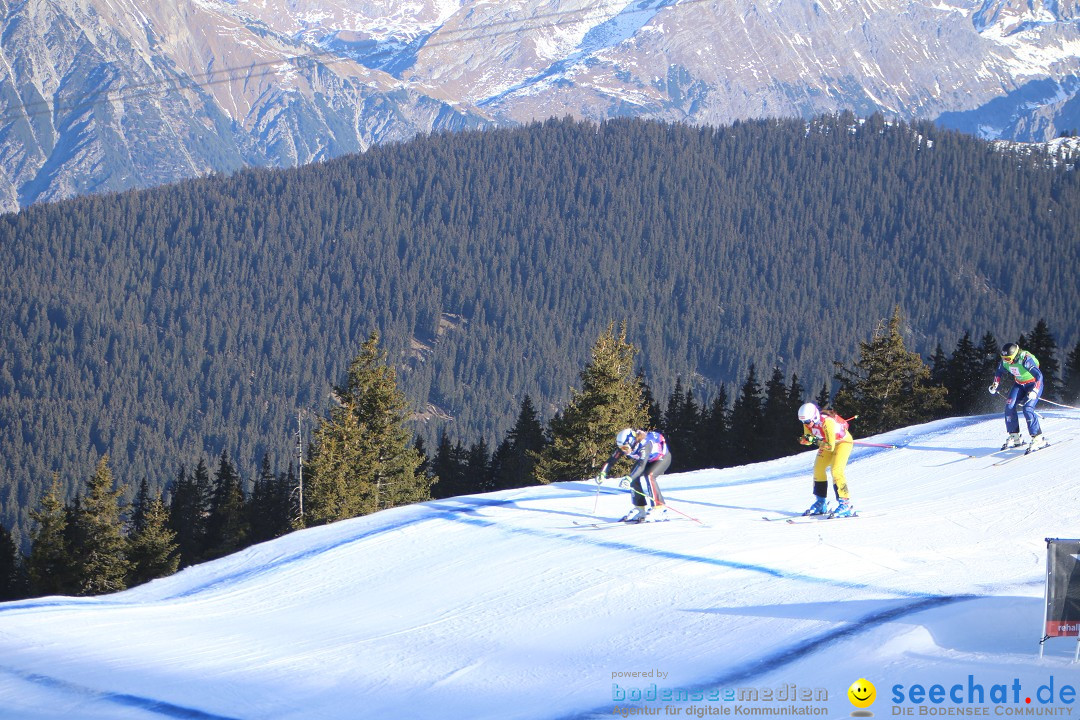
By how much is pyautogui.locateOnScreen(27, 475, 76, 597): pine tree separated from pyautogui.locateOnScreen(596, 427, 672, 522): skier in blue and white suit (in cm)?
2607

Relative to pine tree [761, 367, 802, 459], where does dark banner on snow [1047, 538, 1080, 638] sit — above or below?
below

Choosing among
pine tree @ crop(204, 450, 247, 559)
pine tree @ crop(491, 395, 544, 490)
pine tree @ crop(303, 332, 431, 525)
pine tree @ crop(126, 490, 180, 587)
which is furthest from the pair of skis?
pine tree @ crop(204, 450, 247, 559)

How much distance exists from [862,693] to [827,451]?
718 cm

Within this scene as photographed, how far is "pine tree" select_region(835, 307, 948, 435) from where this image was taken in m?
37.8

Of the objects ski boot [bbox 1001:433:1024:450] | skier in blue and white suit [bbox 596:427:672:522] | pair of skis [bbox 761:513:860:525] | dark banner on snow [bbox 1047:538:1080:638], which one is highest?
skier in blue and white suit [bbox 596:427:672:522]

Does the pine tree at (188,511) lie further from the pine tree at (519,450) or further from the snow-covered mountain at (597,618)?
the snow-covered mountain at (597,618)

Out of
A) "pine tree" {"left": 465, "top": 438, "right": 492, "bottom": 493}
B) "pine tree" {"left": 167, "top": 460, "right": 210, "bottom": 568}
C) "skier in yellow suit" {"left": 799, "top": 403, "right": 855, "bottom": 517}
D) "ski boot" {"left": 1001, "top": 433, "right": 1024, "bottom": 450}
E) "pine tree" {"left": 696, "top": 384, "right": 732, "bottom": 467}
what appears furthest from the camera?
"pine tree" {"left": 167, "top": 460, "right": 210, "bottom": 568}

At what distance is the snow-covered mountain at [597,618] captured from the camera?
9.59 m

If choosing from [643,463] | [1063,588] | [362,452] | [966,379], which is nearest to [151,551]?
[362,452]

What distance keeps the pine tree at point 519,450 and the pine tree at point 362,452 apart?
15030mm

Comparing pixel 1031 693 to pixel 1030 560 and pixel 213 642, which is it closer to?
pixel 1030 560

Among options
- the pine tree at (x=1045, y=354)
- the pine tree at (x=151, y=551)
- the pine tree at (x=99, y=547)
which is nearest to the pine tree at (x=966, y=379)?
the pine tree at (x=1045, y=354)

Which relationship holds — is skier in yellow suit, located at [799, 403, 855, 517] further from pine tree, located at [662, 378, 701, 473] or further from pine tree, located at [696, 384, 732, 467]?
pine tree, located at [696, 384, 732, 467]

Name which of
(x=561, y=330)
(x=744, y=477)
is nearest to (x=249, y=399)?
(x=561, y=330)
